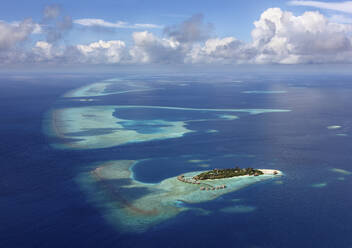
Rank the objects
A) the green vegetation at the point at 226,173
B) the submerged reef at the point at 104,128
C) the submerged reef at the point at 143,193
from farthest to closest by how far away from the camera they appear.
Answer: the submerged reef at the point at 104,128
the green vegetation at the point at 226,173
the submerged reef at the point at 143,193

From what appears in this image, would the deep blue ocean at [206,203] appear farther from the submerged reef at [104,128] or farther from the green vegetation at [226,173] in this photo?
the green vegetation at [226,173]

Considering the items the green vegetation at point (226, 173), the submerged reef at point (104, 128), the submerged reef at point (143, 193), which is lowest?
the submerged reef at point (143, 193)

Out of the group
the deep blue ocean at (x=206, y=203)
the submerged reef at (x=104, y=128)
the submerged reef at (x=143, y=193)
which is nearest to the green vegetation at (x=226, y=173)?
the submerged reef at (x=143, y=193)

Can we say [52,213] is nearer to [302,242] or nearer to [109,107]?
[302,242]

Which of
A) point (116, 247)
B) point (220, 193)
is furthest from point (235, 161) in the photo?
point (116, 247)

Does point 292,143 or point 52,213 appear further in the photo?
point 292,143

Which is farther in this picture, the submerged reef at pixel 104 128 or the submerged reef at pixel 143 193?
the submerged reef at pixel 104 128
